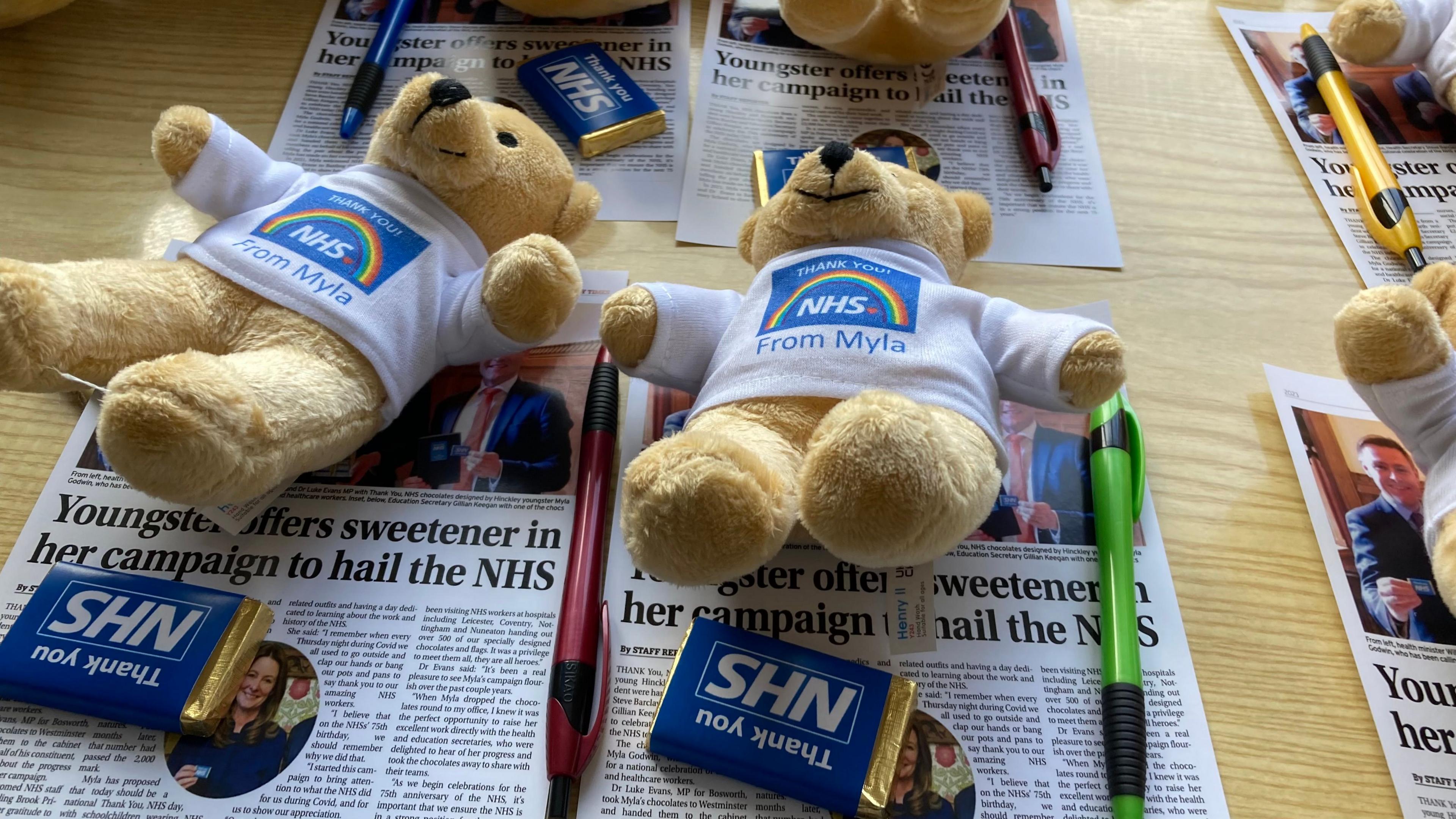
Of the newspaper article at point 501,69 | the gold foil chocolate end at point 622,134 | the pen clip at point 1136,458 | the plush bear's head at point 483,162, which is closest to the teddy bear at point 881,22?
the newspaper article at point 501,69

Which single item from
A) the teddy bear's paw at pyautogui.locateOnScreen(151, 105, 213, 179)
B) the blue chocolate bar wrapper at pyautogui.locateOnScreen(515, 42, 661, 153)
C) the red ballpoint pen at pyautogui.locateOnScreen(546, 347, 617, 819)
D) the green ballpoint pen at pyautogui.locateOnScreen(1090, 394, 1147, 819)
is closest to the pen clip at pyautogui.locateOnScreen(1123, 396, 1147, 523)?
the green ballpoint pen at pyautogui.locateOnScreen(1090, 394, 1147, 819)

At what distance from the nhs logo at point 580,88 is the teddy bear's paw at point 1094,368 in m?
0.43

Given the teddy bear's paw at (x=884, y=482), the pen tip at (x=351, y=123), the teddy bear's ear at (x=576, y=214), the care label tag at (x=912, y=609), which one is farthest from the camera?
the pen tip at (x=351, y=123)

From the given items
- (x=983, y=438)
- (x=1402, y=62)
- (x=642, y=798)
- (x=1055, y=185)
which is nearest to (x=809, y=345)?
(x=983, y=438)

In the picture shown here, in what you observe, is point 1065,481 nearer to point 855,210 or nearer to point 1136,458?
point 1136,458

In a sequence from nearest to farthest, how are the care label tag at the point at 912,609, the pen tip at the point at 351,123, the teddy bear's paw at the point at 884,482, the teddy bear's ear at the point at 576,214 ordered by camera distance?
the teddy bear's paw at the point at 884,482 < the care label tag at the point at 912,609 < the teddy bear's ear at the point at 576,214 < the pen tip at the point at 351,123

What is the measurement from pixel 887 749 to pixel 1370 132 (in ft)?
2.19

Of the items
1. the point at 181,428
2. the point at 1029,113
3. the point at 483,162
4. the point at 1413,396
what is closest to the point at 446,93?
the point at 483,162

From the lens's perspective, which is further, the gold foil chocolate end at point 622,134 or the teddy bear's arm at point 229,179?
the gold foil chocolate end at point 622,134

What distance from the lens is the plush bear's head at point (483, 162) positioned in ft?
1.74

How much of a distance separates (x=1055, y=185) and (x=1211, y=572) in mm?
330

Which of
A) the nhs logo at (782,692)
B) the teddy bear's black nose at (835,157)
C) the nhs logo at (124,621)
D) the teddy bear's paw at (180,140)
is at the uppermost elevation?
the teddy bear's black nose at (835,157)

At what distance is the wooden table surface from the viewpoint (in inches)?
18.8

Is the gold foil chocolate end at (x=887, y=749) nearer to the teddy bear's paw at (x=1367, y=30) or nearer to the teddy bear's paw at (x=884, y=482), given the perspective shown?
the teddy bear's paw at (x=884, y=482)
